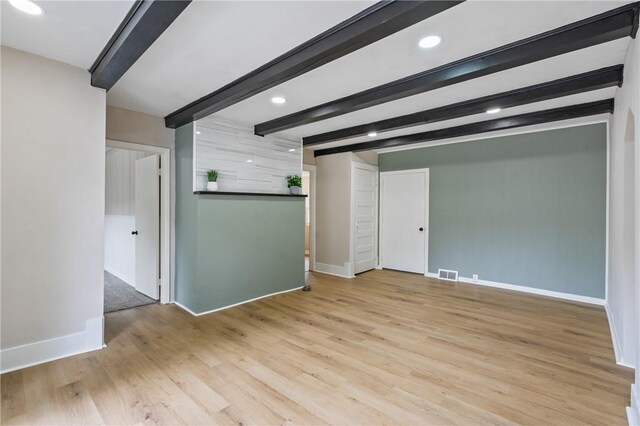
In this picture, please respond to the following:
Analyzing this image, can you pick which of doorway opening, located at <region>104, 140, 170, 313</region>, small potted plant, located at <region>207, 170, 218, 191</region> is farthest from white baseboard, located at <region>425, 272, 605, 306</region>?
doorway opening, located at <region>104, 140, 170, 313</region>

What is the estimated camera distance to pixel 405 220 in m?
6.20

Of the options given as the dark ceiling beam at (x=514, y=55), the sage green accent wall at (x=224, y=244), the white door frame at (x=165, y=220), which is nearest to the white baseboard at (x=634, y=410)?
the dark ceiling beam at (x=514, y=55)

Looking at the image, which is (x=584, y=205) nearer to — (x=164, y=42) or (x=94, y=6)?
(x=164, y=42)

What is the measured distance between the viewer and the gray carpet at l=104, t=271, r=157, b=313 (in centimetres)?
408

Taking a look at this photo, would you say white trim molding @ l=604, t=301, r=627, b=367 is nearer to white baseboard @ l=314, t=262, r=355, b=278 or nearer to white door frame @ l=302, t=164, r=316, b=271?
white baseboard @ l=314, t=262, r=355, b=278

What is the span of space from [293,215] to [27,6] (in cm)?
355

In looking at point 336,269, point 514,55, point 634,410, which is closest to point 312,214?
point 336,269

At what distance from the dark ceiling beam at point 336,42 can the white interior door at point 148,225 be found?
181cm

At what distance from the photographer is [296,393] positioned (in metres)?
2.21

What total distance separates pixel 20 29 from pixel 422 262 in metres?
6.07

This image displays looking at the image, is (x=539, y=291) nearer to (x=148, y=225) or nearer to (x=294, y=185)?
(x=294, y=185)

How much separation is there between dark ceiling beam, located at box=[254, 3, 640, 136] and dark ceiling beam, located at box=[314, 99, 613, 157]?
1899 millimetres

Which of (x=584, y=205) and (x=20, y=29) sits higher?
(x=20, y=29)

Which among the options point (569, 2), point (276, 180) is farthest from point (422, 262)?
point (569, 2)
